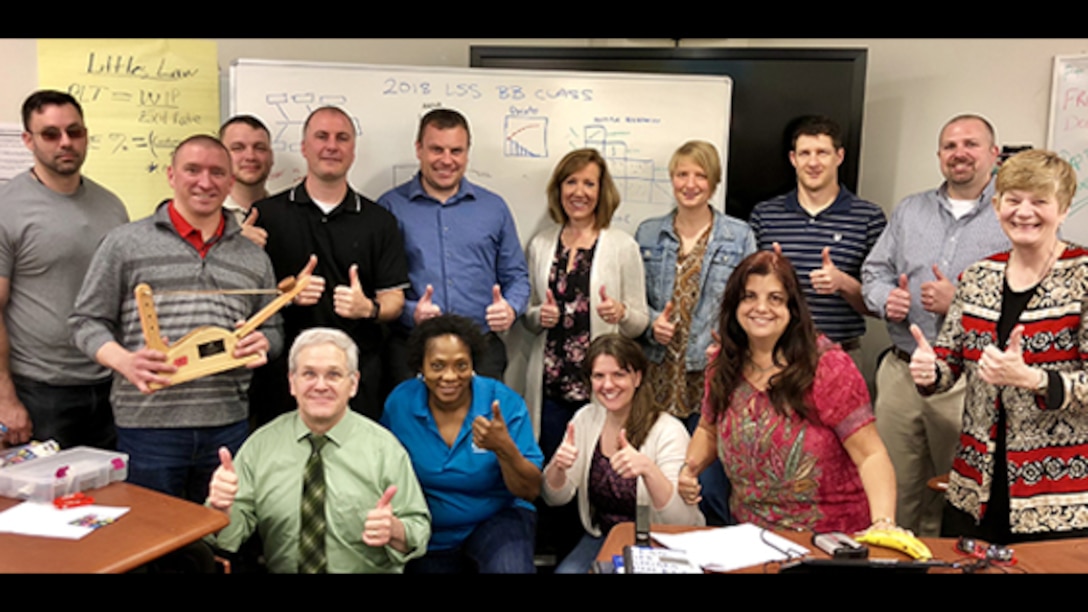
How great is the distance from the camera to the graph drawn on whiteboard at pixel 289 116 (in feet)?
12.1

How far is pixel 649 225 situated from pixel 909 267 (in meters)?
1.02

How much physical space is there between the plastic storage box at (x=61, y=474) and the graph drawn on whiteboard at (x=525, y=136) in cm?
218

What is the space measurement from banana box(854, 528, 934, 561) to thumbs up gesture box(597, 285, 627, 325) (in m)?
1.37

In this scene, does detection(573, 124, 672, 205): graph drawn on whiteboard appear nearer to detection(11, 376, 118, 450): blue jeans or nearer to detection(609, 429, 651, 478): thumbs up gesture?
detection(609, 429, 651, 478): thumbs up gesture

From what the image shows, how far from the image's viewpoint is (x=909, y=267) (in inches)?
127

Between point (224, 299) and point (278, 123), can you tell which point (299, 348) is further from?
point (278, 123)

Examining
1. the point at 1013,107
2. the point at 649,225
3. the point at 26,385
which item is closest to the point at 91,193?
the point at 26,385

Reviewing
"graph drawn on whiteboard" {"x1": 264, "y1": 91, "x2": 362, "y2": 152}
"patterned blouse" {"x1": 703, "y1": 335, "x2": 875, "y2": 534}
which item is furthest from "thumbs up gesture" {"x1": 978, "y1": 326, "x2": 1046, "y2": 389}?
"graph drawn on whiteboard" {"x1": 264, "y1": 91, "x2": 362, "y2": 152}

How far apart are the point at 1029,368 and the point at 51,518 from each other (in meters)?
2.45

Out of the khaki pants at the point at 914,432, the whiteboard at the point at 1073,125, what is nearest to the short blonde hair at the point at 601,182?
the khaki pants at the point at 914,432

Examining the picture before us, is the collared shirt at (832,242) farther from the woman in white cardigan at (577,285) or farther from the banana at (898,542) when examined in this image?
the banana at (898,542)

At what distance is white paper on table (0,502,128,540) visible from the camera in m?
1.95

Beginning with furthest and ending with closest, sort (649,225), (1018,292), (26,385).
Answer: (649,225) → (26,385) → (1018,292)

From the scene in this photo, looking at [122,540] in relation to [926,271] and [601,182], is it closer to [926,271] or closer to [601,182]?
[601,182]
